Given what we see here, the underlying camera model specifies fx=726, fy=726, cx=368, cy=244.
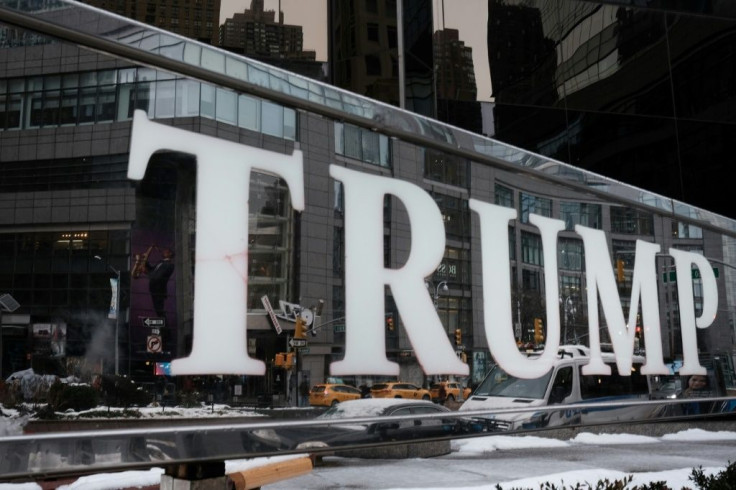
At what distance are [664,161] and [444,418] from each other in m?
7.27

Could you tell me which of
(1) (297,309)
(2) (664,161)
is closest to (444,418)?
(1) (297,309)

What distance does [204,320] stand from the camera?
1680 millimetres

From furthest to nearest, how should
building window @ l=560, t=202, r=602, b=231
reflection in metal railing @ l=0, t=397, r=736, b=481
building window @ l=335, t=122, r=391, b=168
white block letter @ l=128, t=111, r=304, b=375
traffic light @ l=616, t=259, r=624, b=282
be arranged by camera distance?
traffic light @ l=616, t=259, r=624, b=282, building window @ l=560, t=202, r=602, b=231, building window @ l=335, t=122, r=391, b=168, white block letter @ l=128, t=111, r=304, b=375, reflection in metal railing @ l=0, t=397, r=736, b=481

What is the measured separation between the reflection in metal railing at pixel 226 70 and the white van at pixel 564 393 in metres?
0.71

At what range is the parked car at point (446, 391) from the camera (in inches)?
84.3

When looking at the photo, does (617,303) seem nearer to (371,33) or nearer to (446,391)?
(446,391)

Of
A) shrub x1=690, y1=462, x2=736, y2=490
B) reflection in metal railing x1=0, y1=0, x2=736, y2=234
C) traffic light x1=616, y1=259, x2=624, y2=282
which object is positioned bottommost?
shrub x1=690, y1=462, x2=736, y2=490

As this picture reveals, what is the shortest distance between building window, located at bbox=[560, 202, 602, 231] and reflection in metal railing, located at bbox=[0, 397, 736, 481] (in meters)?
0.66

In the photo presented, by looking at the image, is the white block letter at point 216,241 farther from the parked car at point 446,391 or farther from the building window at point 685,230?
the building window at point 685,230

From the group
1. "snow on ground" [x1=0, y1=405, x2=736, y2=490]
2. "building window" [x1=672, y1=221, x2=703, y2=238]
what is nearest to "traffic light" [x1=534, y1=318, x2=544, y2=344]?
"snow on ground" [x1=0, y1=405, x2=736, y2=490]

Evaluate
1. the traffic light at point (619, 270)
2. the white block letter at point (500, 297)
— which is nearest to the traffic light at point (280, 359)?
the white block letter at point (500, 297)

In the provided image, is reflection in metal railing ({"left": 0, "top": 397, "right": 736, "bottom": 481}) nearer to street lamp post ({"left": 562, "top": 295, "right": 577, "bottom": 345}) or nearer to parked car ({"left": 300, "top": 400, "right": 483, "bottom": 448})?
parked car ({"left": 300, "top": 400, "right": 483, "bottom": 448})

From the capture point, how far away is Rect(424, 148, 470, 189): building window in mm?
2217

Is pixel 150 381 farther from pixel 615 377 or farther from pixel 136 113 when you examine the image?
pixel 615 377
